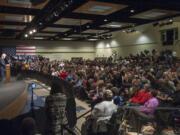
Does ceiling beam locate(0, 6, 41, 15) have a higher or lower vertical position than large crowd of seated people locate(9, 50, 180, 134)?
higher

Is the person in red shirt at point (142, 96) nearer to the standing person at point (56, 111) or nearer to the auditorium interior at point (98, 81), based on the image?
the auditorium interior at point (98, 81)

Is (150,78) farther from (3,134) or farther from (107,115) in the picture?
(3,134)

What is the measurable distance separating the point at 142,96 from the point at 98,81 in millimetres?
2897

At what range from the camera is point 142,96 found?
286 inches

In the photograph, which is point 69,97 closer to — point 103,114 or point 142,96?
point 142,96

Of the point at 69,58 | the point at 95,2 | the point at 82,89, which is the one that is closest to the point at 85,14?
the point at 95,2

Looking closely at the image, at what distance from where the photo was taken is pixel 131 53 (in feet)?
66.1

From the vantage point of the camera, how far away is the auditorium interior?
459 cm

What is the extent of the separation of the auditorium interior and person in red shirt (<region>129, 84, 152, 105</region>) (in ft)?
0.10

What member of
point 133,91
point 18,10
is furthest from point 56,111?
point 18,10

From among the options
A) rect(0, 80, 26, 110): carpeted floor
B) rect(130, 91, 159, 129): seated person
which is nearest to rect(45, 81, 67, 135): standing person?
rect(0, 80, 26, 110): carpeted floor

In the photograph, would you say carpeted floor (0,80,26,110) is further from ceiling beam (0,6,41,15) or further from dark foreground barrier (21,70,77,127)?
ceiling beam (0,6,41,15)

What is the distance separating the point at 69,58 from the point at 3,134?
2253cm

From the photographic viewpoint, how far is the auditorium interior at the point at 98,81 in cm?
459
